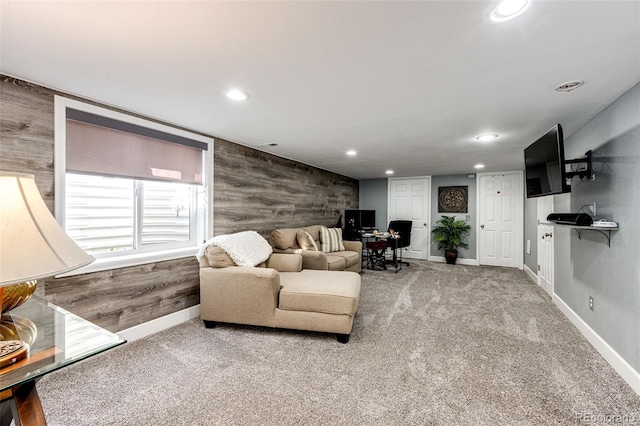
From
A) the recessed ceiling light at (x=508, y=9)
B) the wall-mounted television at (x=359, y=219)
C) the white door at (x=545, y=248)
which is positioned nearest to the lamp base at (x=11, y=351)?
the recessed ceiling light at (x=508, y=9)

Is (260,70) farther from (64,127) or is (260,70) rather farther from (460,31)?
(64,127)

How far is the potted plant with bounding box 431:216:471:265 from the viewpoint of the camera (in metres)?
6.14

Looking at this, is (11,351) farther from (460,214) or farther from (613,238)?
(460,214)

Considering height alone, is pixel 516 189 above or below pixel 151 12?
below

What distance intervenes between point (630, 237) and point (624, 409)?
43.4 inches

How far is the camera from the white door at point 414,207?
671 cm

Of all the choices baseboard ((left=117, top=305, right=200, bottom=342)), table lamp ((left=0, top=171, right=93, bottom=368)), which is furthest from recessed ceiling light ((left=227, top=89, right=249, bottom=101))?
baseboard ((left=117, top=305, right=200, bottom=342))

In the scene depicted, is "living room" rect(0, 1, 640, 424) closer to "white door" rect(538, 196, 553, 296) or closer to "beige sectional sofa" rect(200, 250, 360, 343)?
"beige sectional sofa" rect(200, 250, 360, 343)

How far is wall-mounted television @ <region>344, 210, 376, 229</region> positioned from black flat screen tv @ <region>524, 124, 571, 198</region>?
375cm

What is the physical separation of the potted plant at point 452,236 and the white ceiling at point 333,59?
11.6ft

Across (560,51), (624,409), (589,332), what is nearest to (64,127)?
(560,51)

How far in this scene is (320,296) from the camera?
2523 mm

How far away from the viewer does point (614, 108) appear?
7.20 ft

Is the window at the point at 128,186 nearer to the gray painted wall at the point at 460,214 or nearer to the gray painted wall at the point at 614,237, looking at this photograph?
the gray painted wall at the point at 614,237
